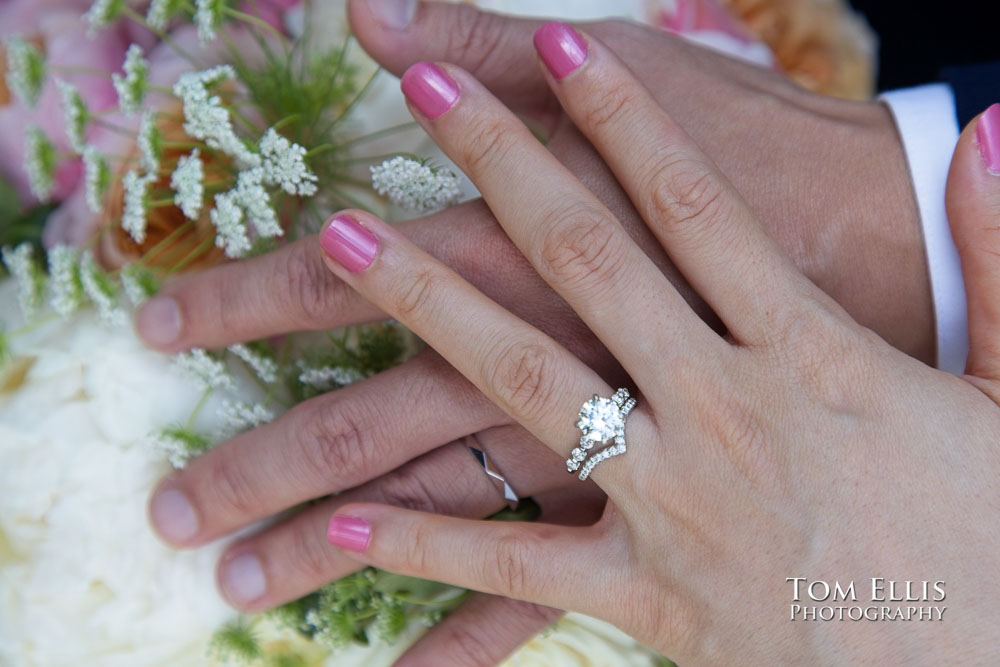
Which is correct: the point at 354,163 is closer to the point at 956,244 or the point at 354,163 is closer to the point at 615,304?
the point at 615,304

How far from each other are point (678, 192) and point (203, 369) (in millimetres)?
545

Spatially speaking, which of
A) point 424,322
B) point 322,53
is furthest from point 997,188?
point 322,53

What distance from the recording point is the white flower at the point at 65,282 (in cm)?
86

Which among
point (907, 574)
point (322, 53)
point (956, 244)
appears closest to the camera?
point (907, 574)

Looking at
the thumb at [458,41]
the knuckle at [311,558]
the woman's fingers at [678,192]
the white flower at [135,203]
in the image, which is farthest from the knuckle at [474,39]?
the knuckle at [311,558]

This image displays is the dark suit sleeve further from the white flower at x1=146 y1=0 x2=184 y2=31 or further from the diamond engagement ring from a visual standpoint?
the white flower at x1=146 y1=0 x2=184 y2=31

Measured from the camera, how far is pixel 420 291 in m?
0.82

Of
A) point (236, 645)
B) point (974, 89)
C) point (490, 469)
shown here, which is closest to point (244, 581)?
point (236, 645)

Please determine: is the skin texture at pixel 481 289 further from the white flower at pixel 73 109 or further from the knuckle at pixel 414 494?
the white flower at pixel 73 109

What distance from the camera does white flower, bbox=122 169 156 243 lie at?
2.78ft

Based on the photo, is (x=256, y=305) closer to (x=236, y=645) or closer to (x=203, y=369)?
(x=203, y=369)

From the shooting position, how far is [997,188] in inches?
33.1

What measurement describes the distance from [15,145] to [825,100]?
970 mm

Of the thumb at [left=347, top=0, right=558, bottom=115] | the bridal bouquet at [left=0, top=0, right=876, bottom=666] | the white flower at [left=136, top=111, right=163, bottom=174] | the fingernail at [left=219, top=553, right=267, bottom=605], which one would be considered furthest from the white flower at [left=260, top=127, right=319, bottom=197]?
the fingernail at [left=219, top=553, right=267, bottom=605]
